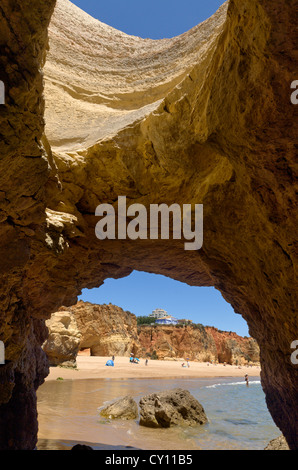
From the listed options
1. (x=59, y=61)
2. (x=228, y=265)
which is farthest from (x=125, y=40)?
(x=228, y=265)

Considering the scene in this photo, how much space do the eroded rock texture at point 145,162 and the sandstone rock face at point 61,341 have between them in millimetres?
15558

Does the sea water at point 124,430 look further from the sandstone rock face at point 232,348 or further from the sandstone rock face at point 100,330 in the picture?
the sandstone rock face at point 232,348

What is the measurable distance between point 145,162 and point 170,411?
8488 mm

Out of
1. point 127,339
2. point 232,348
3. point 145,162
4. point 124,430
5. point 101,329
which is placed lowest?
point 232,348

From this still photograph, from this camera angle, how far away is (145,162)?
16.1ft

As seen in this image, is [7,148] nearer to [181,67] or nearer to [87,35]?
[181,67]

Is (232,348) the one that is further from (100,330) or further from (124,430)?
(124,430)

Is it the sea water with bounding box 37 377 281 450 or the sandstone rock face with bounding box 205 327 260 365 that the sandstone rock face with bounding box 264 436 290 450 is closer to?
the sea water with bounding box 37 377 281 450

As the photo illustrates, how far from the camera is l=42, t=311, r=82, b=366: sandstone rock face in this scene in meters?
22.1

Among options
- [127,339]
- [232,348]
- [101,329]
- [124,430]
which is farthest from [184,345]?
[124,430]

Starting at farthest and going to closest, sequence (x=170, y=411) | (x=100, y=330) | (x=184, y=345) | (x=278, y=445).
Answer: (x=184, y=345), (x=100, y=330), (x=170, y=411), (x=278, y=445)

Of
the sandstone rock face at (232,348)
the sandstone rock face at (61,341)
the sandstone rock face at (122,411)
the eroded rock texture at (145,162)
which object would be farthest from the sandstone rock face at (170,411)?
the sandstone rock face at (232,348)

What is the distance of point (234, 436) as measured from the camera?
32.1 feet
